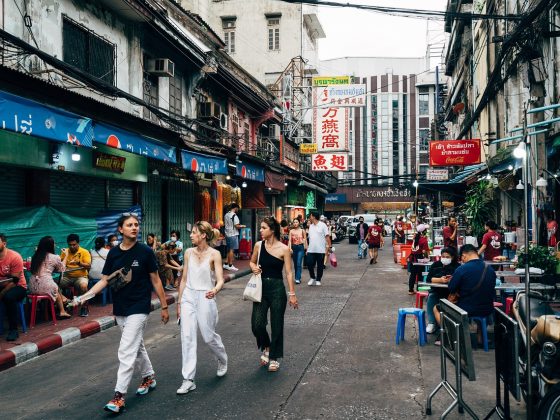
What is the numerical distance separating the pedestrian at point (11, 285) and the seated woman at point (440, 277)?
640 centimetres

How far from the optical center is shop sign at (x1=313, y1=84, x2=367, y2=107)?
92.8 ft

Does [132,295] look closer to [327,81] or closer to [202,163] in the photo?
[202,163]

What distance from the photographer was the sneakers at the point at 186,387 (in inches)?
227

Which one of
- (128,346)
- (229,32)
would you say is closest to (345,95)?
(229,32)

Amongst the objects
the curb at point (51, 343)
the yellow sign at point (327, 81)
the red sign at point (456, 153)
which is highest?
the yellow sign at point (327, 81)

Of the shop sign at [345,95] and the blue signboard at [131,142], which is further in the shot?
the shop sign at [345,95]

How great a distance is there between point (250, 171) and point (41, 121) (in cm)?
1396

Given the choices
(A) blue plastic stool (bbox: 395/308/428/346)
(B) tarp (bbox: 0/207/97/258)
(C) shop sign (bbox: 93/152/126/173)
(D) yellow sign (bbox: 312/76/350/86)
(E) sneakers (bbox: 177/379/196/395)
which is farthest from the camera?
(D) yellow sign (bbox: 312/76/350/86)

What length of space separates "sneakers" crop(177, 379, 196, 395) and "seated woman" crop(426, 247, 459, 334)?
4.11m

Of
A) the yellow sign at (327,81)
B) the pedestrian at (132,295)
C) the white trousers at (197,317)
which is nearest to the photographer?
the pedestrian at (132,295)

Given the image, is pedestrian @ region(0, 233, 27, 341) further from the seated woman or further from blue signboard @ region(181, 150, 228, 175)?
blue signboard @ region(181, 150, 228, 175)

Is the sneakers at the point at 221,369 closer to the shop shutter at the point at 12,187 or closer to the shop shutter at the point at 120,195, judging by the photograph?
the shop shutter at the point at 12,187

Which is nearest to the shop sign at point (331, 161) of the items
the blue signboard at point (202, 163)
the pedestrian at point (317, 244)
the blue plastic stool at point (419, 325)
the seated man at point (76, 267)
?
the blue signboard at point (202, 163)

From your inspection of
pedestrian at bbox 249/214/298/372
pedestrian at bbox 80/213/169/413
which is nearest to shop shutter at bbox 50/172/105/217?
pedestrian at bbox 249/214/298/372
